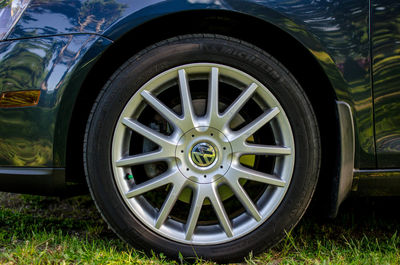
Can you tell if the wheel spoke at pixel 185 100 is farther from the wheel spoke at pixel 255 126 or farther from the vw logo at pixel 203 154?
the wheel spoke at pixel 255 126

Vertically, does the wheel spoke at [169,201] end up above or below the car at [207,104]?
below

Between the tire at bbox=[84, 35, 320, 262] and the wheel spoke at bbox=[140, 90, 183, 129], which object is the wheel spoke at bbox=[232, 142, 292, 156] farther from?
the wheel spoke at bbox=[140, 90, 183, 129]

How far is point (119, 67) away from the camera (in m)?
1.59

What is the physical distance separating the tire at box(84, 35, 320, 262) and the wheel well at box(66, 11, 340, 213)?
0.32ft

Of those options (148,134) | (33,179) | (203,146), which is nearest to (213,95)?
(203,146)

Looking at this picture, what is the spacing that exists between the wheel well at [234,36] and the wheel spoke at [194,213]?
23.8 inches

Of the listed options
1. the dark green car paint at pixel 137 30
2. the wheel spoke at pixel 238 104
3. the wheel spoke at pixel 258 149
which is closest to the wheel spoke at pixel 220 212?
the wheel spoke at pixel 258 149

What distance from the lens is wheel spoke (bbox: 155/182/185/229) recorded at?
1.58 metres

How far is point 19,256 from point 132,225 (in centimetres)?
52

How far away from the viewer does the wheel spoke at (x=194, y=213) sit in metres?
1.58

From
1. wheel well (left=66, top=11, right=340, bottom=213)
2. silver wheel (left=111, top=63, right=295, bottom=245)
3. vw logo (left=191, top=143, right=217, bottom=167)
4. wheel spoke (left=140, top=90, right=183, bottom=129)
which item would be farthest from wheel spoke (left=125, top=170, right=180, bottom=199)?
wheel well (left=66, top=11, right=340, bottom=213)

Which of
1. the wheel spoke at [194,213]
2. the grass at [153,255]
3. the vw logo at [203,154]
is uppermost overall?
the vw logo at [203,154]

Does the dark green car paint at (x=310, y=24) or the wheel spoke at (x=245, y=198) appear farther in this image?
the wheel spoke at (x=245, y=198)

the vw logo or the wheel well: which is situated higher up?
the wheel well
